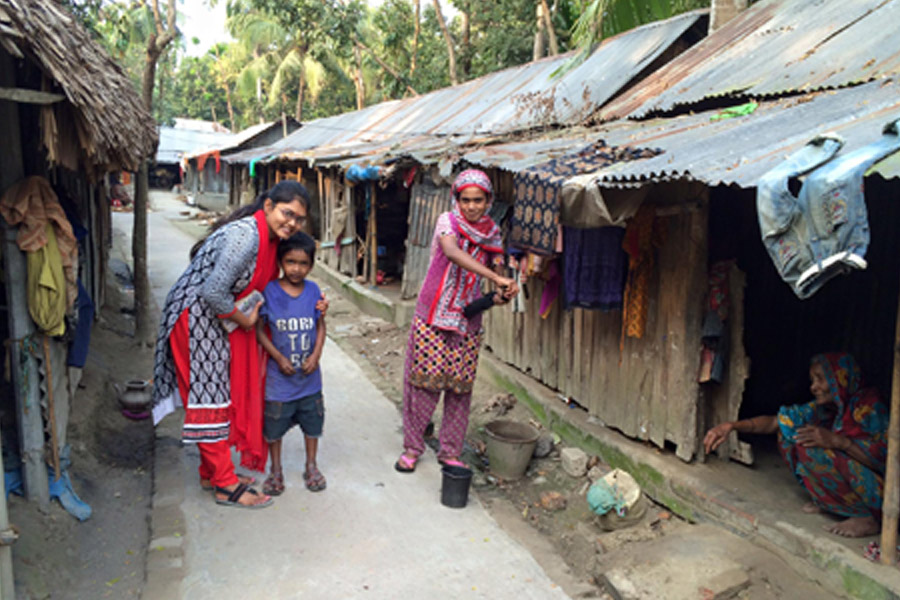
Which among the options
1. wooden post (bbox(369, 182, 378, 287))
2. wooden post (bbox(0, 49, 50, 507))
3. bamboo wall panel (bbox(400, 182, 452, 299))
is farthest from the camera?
wooden post (bbox(369, 182, 378, 287))

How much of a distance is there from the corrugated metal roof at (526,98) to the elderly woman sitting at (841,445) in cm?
420

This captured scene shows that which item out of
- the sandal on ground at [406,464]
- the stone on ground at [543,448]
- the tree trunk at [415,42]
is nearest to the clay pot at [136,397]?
the sandal on ground at [406,464]

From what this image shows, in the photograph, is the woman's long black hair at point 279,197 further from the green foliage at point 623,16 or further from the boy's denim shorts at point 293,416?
the green foliage at point 623,16

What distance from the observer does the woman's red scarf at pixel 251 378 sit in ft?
12.8

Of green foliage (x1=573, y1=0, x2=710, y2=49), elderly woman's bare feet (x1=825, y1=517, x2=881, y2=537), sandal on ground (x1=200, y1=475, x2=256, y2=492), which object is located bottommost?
sandal on ground (x1=200, y1=475, x2=256, y2=492)

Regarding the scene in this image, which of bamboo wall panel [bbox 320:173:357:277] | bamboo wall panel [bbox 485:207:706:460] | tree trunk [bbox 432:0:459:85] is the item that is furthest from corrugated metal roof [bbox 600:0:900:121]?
tree trunk [bbox 432:0:459:85]

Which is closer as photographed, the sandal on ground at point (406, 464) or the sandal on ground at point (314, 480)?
the sandal on ground at point (314, 480)

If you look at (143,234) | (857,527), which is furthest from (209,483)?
(143,234)

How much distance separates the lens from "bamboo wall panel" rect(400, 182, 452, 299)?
9.32 m

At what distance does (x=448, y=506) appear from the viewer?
4297mm

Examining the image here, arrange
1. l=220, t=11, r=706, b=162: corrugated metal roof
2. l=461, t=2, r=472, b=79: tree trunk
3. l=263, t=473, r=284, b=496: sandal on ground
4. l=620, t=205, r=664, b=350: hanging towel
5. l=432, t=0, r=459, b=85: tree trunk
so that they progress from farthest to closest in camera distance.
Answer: l=461, t=2, r=472, b=79: tree trunk < l=432, t=0, r=459, b=85: tree trunk < l=220, t=11, r=706, b=162: corrugated metal roof < l=620, t=205, r=664, b=350: hanging towel < l=263, t=473, r=284, b=496: sandal on ground

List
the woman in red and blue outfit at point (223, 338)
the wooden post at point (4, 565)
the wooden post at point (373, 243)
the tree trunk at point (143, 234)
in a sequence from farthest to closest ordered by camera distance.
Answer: the wooden post at point (373, 243), the tree trunk at point (143, 234), the woman in red and blue outfit at point (223, 338), the wooden post at point (4, 565)

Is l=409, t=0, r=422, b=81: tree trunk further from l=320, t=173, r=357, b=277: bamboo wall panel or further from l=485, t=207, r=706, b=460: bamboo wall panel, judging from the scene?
l=485, t=207, r=706, b=460: bamboo wall panel

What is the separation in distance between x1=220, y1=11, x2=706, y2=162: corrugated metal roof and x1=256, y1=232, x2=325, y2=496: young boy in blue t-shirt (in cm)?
419
